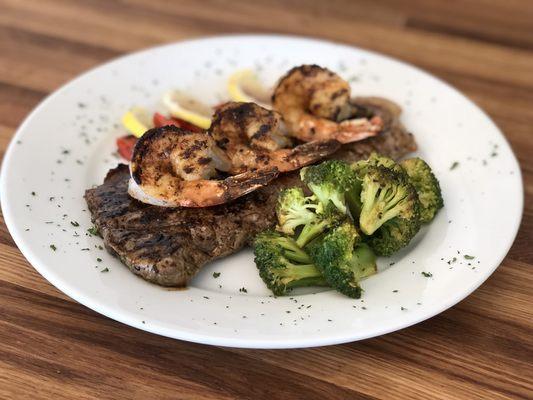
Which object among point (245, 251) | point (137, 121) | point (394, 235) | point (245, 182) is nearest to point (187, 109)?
point (137, 121)

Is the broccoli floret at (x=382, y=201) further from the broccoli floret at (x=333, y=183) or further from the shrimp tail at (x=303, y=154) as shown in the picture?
the shrimp tail at (x=303, y=154)

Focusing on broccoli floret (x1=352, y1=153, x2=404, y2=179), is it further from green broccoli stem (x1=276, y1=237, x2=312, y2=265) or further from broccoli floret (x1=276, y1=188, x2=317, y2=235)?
green broccoli stem (x1=276, y1=237, x2=312, y2=265)

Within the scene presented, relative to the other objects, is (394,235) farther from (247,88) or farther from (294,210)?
(247,88)

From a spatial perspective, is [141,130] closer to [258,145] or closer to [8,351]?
[258,145]

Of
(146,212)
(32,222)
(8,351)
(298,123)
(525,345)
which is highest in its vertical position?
(298,123)

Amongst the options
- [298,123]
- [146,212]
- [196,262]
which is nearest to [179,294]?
[196,262]

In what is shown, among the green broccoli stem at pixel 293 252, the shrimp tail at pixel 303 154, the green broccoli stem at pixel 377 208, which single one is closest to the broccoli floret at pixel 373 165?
the green broccoli stem at pixel 377 208
